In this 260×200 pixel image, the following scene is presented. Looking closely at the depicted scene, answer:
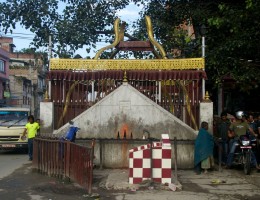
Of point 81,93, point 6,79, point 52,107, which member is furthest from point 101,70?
point 6,79

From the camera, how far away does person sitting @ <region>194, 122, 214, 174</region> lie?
10.7 meters

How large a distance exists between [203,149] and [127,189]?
10.3 feet

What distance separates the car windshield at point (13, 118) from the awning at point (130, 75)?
5.81 metres

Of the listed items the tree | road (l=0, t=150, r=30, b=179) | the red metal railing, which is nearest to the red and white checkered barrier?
the red metal railing

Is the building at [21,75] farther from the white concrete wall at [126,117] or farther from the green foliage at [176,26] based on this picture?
the white concrete wall at [126,117]

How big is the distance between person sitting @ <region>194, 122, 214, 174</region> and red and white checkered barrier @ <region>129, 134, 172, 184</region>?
2.35 metres

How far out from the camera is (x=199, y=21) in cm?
1552

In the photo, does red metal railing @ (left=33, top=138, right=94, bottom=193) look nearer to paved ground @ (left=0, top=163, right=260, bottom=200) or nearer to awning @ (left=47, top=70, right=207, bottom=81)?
paved ground @ (left=0, top=163, right=260, bottom=200)

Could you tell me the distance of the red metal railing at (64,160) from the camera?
824 centimetres

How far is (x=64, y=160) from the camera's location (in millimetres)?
9500

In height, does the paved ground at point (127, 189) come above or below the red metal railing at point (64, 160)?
below

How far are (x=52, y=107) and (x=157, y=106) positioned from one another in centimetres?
319

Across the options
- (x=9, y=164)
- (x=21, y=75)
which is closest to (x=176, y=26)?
(x=9, y=164)

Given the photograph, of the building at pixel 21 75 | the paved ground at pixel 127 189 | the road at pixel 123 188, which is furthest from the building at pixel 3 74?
the paved ground at pixel 127 189
